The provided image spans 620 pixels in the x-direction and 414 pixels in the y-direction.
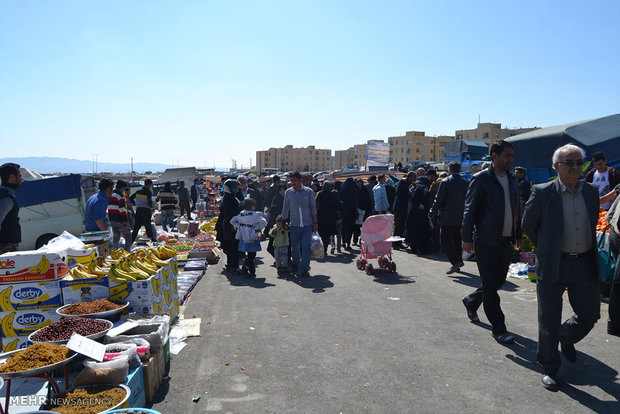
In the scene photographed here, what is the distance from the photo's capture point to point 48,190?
13203 mm

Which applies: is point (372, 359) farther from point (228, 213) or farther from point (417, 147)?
point (417, 147)

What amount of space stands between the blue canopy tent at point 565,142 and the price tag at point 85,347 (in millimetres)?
11614

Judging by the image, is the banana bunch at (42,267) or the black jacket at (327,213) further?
the black jacket at (327,213)

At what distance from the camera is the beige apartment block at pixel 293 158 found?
159 m

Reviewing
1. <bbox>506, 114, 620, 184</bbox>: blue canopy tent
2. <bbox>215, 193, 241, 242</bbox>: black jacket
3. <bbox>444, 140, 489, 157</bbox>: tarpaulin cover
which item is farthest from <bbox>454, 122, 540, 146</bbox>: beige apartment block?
<bbox>215, 193, 241, 242</bbox>: black jacket

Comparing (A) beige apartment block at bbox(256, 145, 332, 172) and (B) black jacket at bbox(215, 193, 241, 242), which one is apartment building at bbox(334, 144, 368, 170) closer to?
(A) beige apartment block at bbox(256, 145, 332, 172)

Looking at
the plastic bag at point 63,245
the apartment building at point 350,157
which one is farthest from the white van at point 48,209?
the apartment building at point 350,157

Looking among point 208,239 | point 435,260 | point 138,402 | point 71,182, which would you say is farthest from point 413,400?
point 71,182

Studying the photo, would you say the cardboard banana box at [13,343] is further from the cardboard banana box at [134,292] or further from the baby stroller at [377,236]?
the baby stroller at [377,236]

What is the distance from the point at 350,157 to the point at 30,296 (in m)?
157

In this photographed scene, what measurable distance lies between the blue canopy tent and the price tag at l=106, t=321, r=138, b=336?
11.2m

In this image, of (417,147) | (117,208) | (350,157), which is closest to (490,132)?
(417,147)

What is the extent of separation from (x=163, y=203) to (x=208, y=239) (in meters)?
3.81

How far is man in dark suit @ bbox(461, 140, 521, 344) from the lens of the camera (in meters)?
4.95
